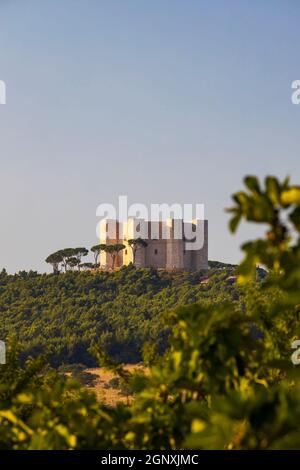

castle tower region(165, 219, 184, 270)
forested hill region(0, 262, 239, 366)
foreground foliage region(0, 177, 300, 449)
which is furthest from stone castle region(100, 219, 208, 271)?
foreground foliage region(0, 177, 300, 449)

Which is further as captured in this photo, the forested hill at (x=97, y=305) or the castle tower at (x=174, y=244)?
the castle tower at (x=174, y=244)

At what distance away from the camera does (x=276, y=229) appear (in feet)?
14.7

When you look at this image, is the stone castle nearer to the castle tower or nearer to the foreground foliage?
the castle tower

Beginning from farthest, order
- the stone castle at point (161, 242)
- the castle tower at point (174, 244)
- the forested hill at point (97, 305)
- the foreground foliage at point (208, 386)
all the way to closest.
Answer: the stone castle at point (161, 242) < the castle tower at point (174, 244) < the forested hill at point (97, 305) < the foreground foliage at point (208, 386)

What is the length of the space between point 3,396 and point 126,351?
6890 cm

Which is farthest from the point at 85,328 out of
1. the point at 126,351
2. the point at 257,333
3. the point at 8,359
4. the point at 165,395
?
the point at 165,395

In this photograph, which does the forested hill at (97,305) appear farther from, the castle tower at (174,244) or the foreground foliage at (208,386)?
the foreground foliage at (208,386)

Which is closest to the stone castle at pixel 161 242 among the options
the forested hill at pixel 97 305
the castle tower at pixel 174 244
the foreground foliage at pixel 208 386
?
the castle tower at pixel 174 244

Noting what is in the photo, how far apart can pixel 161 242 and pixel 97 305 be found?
20391 mm

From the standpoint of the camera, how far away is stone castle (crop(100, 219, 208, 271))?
114 m

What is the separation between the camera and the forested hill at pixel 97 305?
265 ft

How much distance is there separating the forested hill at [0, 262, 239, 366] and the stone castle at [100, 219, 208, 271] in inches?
211

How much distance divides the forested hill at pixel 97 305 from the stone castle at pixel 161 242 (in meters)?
5.35
